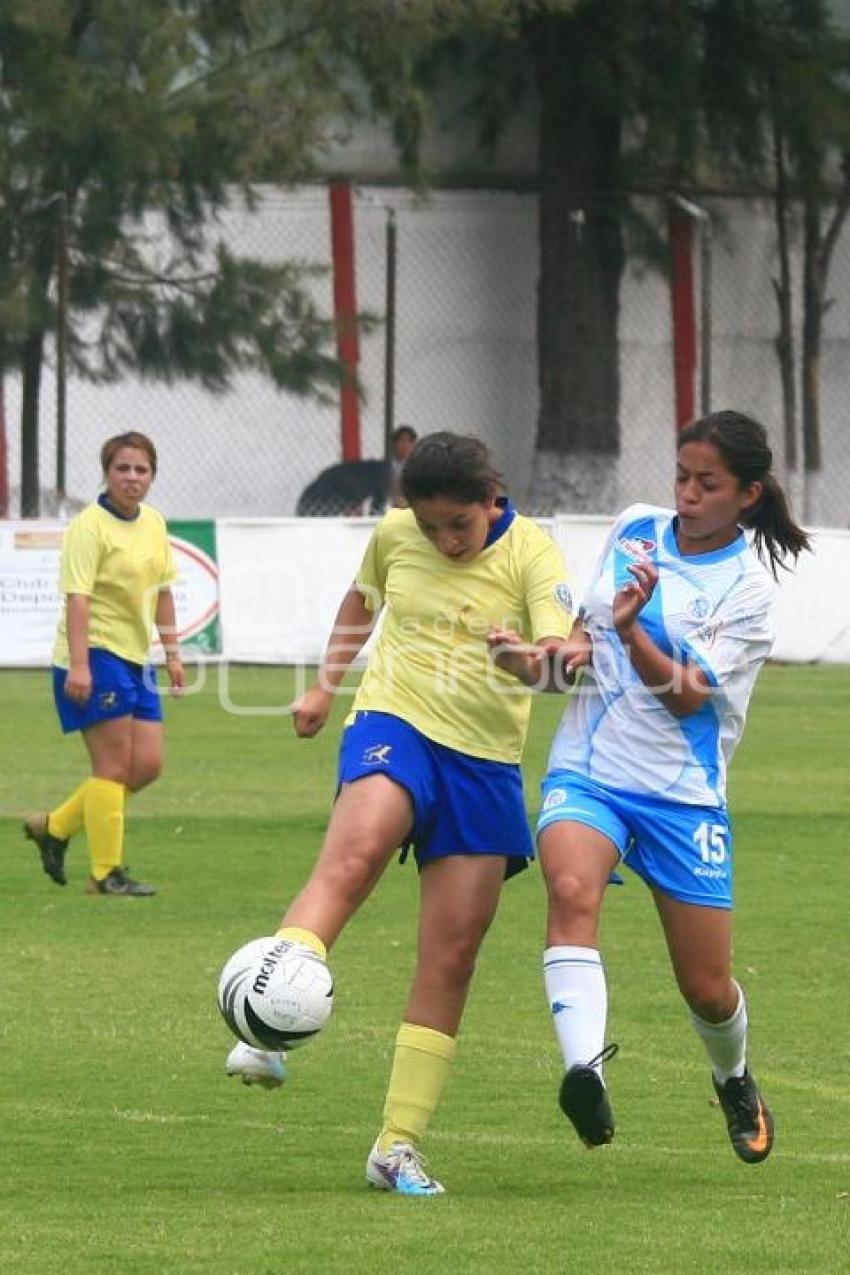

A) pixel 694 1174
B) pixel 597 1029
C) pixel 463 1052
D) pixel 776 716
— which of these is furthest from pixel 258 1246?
pixel 776 716

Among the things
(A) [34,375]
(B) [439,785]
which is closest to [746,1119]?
(B) [439,785]

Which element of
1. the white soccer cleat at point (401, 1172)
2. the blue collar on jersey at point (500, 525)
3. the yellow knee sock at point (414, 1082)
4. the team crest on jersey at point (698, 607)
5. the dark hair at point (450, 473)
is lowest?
the white soccer cleat at point (401, 1172)

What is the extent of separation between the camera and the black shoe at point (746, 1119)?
6.66 meters

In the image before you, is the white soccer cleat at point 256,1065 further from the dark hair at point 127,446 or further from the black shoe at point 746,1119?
the dark hair at point 127,446

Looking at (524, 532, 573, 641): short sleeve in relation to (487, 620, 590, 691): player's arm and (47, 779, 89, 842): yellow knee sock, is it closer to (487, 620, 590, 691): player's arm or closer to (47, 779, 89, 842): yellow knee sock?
(487, 620, 590, 691): player's arm

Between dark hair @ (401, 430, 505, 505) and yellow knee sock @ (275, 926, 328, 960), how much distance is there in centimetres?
109

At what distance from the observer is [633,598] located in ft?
20.3

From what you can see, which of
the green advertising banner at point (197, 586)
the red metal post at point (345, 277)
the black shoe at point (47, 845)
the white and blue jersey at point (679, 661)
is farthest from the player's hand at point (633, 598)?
the red metal post at point (345, 277)

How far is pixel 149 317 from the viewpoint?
25.0 metres

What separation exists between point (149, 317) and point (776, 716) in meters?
7.90

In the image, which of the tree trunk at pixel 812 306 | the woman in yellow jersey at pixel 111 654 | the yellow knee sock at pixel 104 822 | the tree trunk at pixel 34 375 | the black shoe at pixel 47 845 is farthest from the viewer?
the tree trunk at pixel 812 306

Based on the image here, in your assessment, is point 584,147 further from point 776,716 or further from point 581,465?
point 776,716

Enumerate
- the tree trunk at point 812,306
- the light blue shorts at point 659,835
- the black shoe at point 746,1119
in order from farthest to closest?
the tree trunk at point 812,306, the black shoe at point 746,1119, the light blue shorts at point 659,835

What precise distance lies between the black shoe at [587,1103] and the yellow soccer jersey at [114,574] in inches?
233
